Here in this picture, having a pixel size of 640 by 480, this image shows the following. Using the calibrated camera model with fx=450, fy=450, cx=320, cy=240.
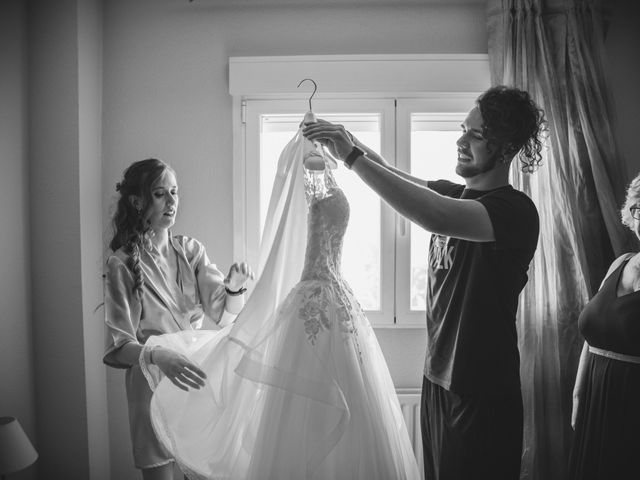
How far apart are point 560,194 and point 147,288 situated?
182cm

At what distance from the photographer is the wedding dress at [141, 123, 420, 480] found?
128 cm

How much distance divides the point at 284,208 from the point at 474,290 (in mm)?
656

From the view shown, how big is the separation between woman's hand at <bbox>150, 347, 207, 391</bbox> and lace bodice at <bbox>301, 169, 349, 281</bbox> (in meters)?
0.44

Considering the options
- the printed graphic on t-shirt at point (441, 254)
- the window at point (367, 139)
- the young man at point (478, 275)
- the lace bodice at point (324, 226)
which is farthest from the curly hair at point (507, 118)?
the window at point (367, 139)

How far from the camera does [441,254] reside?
1.51 m

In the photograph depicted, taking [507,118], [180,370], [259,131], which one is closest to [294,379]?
[180,370]

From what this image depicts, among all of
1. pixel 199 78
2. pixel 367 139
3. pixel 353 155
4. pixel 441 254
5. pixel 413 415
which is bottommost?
pixel 413 415

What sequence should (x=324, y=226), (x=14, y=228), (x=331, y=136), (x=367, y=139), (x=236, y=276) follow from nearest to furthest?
(x=331, y=136) < (x=324, y=226) < (x=236, y=276) < (x=14, y=228) < (x=367, y=139)

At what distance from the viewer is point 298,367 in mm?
1315

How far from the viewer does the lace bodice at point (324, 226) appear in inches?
57.9

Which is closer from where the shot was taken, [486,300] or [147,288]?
[486,300]

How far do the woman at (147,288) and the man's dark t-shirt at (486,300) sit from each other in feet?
2.66

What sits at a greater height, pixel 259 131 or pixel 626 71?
pixel 626 71

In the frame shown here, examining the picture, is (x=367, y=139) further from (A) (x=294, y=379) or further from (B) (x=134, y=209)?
(A) (x=294, y=379)
